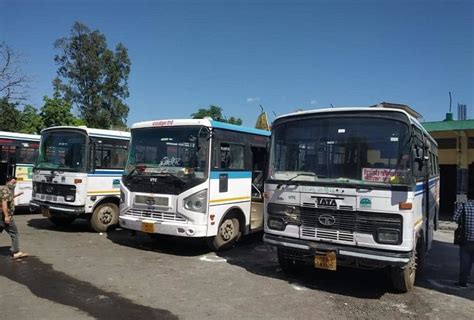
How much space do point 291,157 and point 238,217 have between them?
11.3 ft

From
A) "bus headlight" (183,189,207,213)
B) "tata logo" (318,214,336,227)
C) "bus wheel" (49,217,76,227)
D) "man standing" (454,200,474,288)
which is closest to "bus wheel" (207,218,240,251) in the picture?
"bus headlight" (183,189,207,213)

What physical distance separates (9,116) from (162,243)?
21.4 meters

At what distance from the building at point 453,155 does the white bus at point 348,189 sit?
539 inches

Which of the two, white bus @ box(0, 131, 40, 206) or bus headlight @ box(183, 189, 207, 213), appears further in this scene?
white bus @ box(0, 131, 40, 206)

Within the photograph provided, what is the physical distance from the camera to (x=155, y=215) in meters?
9.27

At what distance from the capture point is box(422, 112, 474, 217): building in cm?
1959

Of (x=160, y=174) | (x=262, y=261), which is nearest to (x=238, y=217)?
(x=262, y=261)

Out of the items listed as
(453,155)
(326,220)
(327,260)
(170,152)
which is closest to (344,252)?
(327,260)

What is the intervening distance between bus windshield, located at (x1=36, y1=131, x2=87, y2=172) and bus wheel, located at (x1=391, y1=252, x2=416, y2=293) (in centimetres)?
812

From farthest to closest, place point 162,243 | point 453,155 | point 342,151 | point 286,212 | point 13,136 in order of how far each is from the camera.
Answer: point 453,155 < point 13,136 < point 162,243 < point 286,212 < point 342,151

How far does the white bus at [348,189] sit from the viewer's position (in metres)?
6.37

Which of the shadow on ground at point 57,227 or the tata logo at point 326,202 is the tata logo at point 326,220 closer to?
the tata logo at point 326,202

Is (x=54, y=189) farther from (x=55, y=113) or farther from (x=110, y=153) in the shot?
(x=55, y=113)

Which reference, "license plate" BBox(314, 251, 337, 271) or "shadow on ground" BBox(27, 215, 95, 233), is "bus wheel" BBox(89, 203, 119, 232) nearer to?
"shadow on ground" BBox(27, 215, 95, 233)
